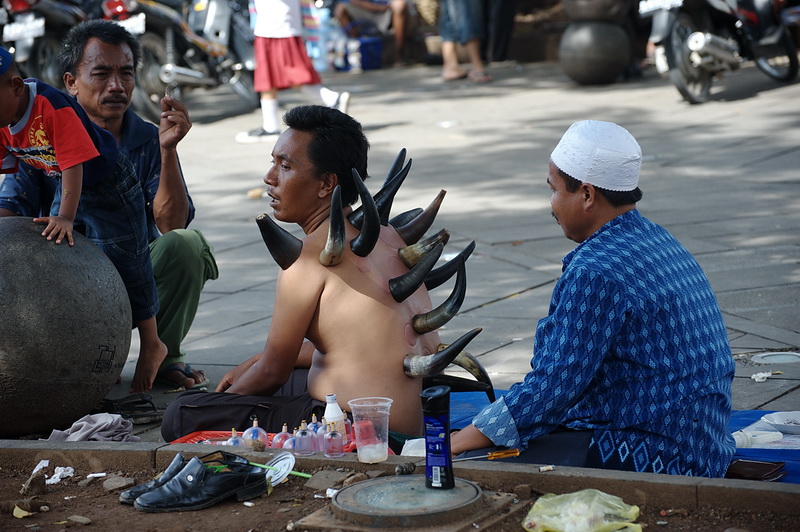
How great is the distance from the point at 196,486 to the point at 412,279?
3.43 feet

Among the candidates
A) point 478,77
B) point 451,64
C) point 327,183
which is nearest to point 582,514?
point 327,183

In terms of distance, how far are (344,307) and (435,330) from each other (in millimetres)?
419

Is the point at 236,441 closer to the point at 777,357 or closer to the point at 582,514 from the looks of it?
the point at 582,514

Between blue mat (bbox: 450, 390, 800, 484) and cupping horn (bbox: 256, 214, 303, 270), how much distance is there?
37.4 inches

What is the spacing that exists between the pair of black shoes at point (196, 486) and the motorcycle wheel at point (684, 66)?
344 inches

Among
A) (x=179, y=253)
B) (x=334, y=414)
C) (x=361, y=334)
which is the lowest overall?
(x=334, y=414)

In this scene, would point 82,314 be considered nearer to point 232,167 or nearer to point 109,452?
point 109,452

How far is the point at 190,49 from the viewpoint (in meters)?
12.7

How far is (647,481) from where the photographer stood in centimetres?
309

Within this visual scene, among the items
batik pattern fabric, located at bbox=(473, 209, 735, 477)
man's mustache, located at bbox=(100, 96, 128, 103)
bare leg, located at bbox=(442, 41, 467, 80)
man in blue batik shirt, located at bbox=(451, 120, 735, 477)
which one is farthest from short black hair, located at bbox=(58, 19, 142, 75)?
bare leg, located at bbox=(442, 41, 467, 80)

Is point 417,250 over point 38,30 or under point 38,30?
under

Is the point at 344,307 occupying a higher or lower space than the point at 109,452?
higher

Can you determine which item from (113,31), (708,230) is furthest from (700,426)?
(708,230)

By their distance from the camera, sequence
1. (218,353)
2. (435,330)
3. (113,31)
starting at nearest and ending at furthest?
(435,330) → (113,31) → (218,353)
